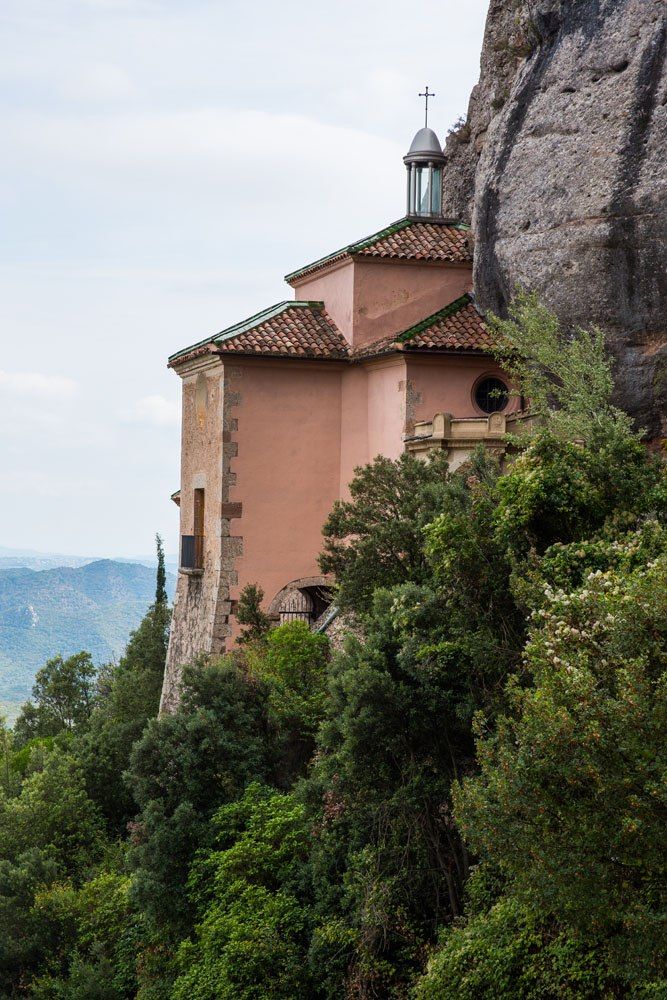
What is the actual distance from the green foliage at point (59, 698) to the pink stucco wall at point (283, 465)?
2407cm

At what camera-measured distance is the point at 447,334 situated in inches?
1118

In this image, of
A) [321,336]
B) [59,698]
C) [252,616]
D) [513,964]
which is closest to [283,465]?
[321,336]

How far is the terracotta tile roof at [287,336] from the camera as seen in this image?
97.8ft

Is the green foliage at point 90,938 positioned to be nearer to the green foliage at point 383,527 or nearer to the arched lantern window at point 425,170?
the green foliage at point 383,527

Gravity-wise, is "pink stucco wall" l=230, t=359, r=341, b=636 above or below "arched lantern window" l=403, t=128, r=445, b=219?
below

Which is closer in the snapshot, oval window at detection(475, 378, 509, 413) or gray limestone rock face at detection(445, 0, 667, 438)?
gray limestone rock face at detection(445, 0, 667, 438)

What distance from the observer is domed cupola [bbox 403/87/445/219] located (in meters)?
32.9

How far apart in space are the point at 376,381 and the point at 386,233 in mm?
3515

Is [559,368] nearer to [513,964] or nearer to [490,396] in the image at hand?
[490,396]

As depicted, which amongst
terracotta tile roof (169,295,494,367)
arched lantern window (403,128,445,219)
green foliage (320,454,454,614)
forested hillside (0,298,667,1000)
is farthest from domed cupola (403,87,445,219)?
green foliage (320,454,454,614)

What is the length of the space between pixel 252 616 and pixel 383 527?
760 cm

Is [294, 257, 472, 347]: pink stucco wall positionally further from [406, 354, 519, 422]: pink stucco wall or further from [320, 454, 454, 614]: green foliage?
[320, 454, 454, 614]: green foliage

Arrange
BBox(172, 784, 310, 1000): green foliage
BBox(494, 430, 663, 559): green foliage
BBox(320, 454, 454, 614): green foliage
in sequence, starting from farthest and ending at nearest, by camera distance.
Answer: BBox(320, 454, 454, 614): green foliage < BBox(172, 784, 310, 1000): green foliage < BBox(494, 430, 663, 559): green foliage

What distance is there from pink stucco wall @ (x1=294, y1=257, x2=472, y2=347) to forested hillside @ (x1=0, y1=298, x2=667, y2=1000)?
13.8 ft
